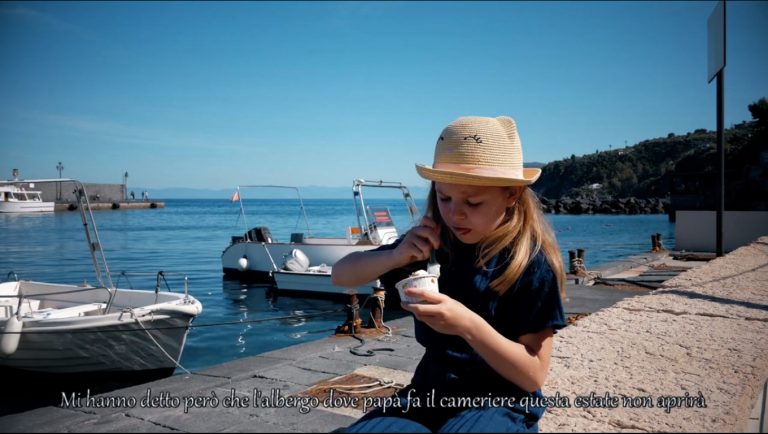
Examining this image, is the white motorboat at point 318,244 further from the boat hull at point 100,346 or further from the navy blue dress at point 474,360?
the navy blue dress at point 474,360

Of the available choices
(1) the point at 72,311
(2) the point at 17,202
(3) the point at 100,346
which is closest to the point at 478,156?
(3) the point at 100,346

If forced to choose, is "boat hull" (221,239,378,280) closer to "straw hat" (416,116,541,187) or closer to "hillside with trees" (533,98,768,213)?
"straw hat" (416,116,541,187)

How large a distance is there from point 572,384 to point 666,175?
109825 millimetres

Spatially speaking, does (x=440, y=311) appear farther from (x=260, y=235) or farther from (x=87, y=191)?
(x=87, y=191)

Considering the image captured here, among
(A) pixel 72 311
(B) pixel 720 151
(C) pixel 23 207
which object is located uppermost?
(B) pixel 720 151

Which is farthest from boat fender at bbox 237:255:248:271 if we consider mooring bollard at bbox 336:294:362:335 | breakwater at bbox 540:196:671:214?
breakwater at bbox 540:196:671:214

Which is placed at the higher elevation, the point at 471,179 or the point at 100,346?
the point at 471,179

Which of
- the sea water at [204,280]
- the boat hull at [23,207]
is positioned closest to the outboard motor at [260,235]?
the sea water at [204,280]

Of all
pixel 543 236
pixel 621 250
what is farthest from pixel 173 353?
pixel 621 250

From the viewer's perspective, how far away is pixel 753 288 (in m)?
6.77

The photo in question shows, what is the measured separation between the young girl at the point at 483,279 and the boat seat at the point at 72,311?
7153mm

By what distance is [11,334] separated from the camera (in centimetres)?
704
